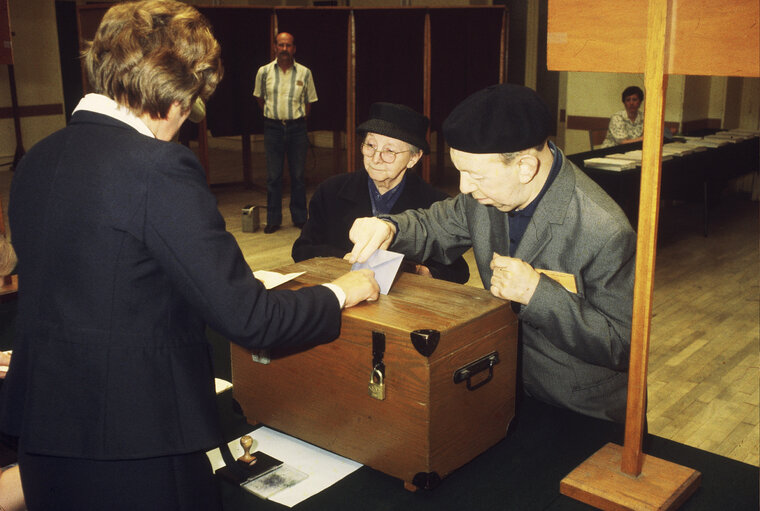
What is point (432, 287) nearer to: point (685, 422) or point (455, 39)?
point (685, 422)

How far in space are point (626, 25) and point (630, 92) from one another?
22.4 ft

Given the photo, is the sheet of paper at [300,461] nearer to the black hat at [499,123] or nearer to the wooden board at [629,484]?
the wooden board at [629,484]

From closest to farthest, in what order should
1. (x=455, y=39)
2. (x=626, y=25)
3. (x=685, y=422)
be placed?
1. (x=626, y=25)
2. (x=685, y=422)
3. (x=455, y=39)

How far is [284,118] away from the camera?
7.33m

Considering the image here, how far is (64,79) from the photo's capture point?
11.2m

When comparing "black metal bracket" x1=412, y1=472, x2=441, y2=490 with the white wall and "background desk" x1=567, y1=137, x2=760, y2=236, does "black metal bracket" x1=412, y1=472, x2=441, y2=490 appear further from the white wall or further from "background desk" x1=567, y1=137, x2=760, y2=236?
the white wall

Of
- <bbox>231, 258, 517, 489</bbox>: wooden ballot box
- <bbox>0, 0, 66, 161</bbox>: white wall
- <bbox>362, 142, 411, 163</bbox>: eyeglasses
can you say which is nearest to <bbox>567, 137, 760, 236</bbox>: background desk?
<bbox>362, 142, 411, 163</bbox>: eyeglasses

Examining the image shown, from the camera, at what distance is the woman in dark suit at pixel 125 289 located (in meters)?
1.10

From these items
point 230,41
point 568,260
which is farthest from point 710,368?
point 230,41

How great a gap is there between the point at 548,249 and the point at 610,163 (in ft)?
15.7

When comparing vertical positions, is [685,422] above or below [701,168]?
below

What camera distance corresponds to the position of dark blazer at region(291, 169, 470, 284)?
2.76 metres

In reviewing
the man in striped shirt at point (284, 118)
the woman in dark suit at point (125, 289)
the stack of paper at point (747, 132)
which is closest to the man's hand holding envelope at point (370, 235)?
the woman in dark suit at point (125, 289)

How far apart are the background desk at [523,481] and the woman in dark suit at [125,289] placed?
0.92ft
